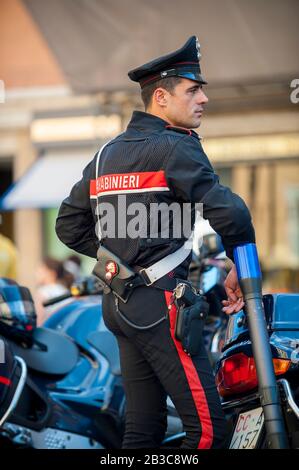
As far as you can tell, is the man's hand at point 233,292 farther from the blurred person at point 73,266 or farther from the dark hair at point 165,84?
the blurred person at point 73,266

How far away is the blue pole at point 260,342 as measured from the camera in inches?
125

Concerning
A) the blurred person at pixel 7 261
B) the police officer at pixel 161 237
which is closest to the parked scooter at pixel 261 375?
the police officer at pixel 161 237

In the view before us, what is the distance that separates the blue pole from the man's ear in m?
0.64

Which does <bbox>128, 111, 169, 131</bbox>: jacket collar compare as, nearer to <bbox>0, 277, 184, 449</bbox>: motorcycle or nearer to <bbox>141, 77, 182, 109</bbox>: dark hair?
<bbox>141, 77, 182, 109</bbox>: dark hair

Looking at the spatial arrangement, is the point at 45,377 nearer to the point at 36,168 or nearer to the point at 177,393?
the point at 177,393

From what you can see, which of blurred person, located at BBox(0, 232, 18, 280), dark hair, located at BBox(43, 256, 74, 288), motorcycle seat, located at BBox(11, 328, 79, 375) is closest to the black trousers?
motorcycle seat, located at BBox(11, 328, 79, 375)

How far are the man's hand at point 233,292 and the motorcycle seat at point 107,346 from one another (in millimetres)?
1235

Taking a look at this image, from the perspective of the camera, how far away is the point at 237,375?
3.54 meters

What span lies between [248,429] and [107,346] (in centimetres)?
154

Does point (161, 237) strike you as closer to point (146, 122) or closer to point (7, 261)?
point (146, 122)

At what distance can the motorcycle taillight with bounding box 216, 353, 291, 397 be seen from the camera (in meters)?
3.47
